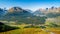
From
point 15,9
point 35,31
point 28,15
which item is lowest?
point 35,31

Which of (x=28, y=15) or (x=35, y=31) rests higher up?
(x=28, y=15)

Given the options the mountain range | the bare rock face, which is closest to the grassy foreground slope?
the mountain range

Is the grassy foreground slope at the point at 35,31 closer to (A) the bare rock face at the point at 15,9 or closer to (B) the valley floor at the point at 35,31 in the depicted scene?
(B) the valley floor at the point at 35,31

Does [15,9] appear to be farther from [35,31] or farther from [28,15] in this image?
[35,31]

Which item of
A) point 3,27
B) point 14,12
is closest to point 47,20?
point 14,12

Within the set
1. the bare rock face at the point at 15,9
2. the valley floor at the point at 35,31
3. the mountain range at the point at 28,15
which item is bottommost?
the valley floor at the point at 35,31

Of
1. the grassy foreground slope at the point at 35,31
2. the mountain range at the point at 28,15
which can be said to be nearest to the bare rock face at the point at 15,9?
the mountain range at the point at 28,15

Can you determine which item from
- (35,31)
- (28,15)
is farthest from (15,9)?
(35,31)

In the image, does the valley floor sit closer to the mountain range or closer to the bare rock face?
the mountain range

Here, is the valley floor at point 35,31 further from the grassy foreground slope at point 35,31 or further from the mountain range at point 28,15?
the mountain range at point 28,15

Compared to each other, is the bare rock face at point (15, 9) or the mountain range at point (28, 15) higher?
the bare rock face at point (15, 9)

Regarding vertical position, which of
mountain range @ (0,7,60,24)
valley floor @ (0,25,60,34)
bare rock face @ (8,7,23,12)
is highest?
bare rock face @ (8,7,23,12)

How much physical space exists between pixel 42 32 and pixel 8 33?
37.3 inches

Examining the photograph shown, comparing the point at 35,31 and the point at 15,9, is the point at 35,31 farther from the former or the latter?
the point at 15,9
